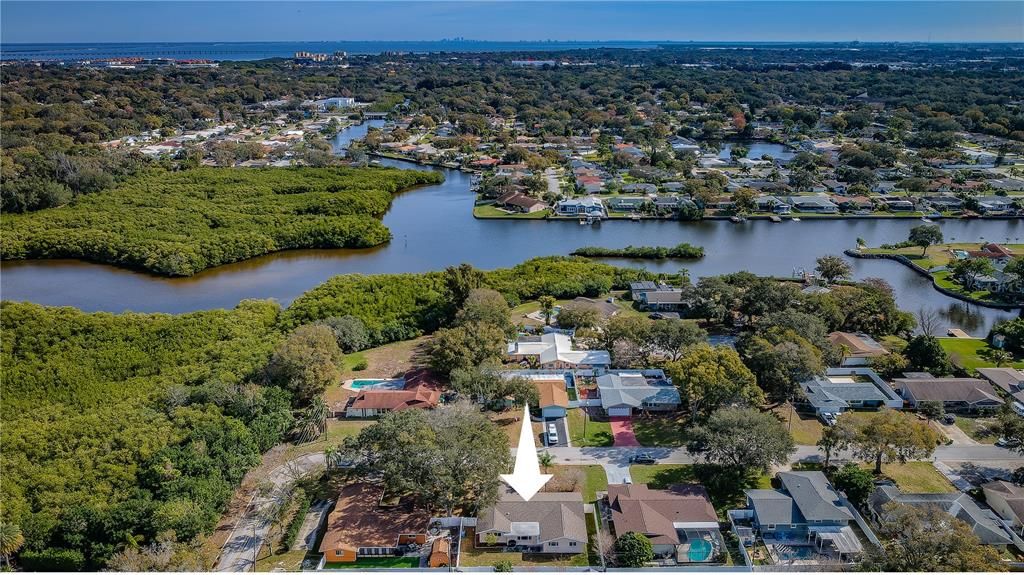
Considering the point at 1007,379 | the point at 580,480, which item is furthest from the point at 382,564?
the point at 1007,379

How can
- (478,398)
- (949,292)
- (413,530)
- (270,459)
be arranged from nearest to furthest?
1. (413,530)
2. (270,459)
3. (478,398)
4. (949,292)

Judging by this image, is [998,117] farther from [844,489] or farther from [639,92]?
[844,489]

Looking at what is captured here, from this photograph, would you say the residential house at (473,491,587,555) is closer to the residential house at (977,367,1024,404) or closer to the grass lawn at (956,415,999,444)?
the grass lawn at (956,415,999,444)

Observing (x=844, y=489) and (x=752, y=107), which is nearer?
(x=844, y=489)

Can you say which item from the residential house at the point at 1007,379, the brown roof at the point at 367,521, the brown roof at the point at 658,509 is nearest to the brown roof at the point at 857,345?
the residential house at the point at 1007,379

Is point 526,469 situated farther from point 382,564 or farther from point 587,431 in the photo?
point 587,431

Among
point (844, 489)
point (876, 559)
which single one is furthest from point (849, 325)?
point (876, 559)
